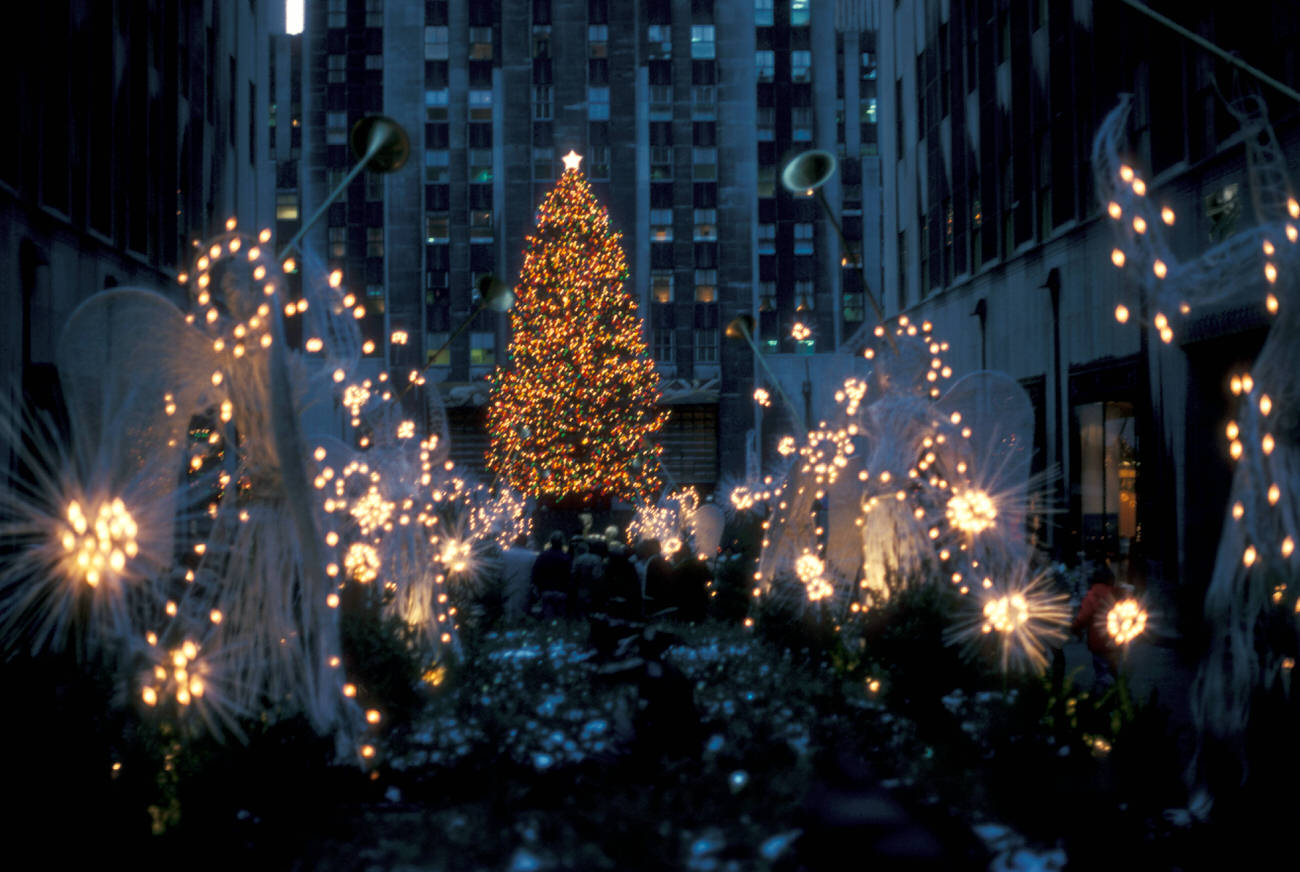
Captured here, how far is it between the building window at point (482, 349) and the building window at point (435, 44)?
1257 cm

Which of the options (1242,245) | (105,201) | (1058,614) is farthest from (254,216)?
(1242,245)

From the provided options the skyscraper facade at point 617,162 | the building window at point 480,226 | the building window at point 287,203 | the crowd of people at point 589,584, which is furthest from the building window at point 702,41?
the crowd of people at point 589,584

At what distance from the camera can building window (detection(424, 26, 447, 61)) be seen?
51.6m

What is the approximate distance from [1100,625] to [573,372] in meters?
27.1

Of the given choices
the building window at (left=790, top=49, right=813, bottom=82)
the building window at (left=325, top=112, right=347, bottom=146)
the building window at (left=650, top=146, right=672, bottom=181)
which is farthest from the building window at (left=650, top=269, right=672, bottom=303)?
the building window at (left=325, top=112, right=347, bottom=146)

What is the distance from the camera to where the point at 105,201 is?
869 inches

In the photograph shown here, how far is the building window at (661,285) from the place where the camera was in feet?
168

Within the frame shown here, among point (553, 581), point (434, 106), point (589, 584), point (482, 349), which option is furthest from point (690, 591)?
point (434, 106)

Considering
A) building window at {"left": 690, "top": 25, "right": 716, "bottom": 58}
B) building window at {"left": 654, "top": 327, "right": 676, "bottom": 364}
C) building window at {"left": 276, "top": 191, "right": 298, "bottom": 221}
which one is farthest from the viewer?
building window at {"left": 276, "top": 191, "right": 298, "bottom": 221}

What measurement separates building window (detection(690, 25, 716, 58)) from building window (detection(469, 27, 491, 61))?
29.6 feet

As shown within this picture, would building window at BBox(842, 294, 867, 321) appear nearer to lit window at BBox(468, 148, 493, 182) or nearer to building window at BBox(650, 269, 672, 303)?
building window at BBox(650, 269, 672, 303)

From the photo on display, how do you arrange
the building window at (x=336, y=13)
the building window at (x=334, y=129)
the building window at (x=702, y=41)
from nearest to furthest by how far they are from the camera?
1. the building window at (x=334, y=129)
2. the building window at (x=336, y=13)
3. the building window at (x=702, y=41)

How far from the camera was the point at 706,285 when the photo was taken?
5122 cm

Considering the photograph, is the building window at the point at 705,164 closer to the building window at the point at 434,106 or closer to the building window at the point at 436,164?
the building window at the point at 436,164
